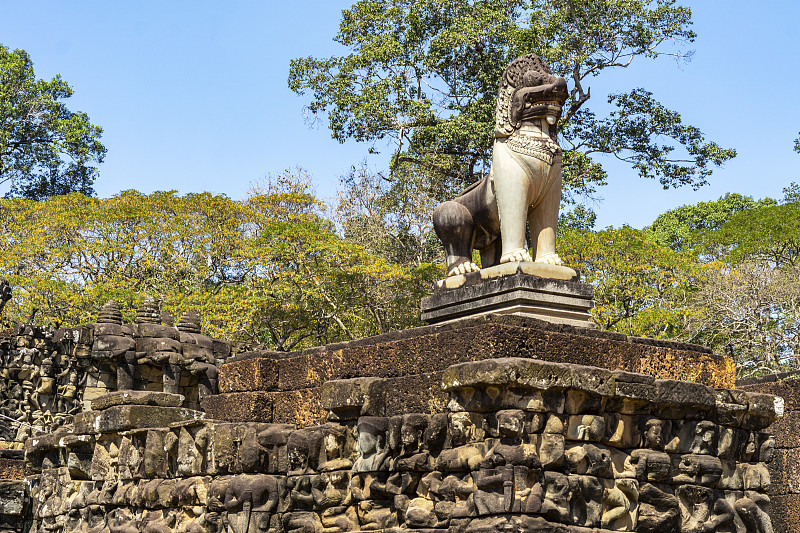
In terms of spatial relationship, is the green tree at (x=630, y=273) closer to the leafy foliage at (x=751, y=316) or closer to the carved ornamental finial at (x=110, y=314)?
the leafy foliage at (x=751, y=316)

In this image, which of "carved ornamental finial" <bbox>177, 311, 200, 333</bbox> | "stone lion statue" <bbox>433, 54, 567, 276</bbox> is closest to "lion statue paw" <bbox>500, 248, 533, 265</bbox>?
"stone lion statue" <bbox>433, 54, 567, 276</bbox>

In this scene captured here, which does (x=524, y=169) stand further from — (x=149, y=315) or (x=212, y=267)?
(x=212, y=267)

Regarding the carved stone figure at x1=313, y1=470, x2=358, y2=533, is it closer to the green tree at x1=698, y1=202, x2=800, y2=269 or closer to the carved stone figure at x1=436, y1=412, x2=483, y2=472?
the carved stone figure at x1=436, y1=412, x2=483, y2=472

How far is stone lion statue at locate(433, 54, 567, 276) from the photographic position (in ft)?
24.8

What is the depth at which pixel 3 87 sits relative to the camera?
3384 cm

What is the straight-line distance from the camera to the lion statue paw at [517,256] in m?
7.43

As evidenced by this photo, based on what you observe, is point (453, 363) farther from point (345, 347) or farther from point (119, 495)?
point (119, 495)

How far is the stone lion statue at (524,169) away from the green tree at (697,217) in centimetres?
2771

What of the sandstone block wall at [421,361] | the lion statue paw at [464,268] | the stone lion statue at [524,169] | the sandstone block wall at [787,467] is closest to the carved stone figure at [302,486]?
the sandstone block wall at [421,361]

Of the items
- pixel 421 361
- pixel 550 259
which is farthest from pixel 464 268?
pixel 421 361

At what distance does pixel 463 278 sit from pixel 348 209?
22074 millimetres

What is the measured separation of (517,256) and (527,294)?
379mm

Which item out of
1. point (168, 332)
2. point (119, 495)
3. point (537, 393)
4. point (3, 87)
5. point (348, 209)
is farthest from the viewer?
point (3, 87)

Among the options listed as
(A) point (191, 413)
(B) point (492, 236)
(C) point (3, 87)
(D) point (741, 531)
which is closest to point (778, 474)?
(D) point (741, 531)
